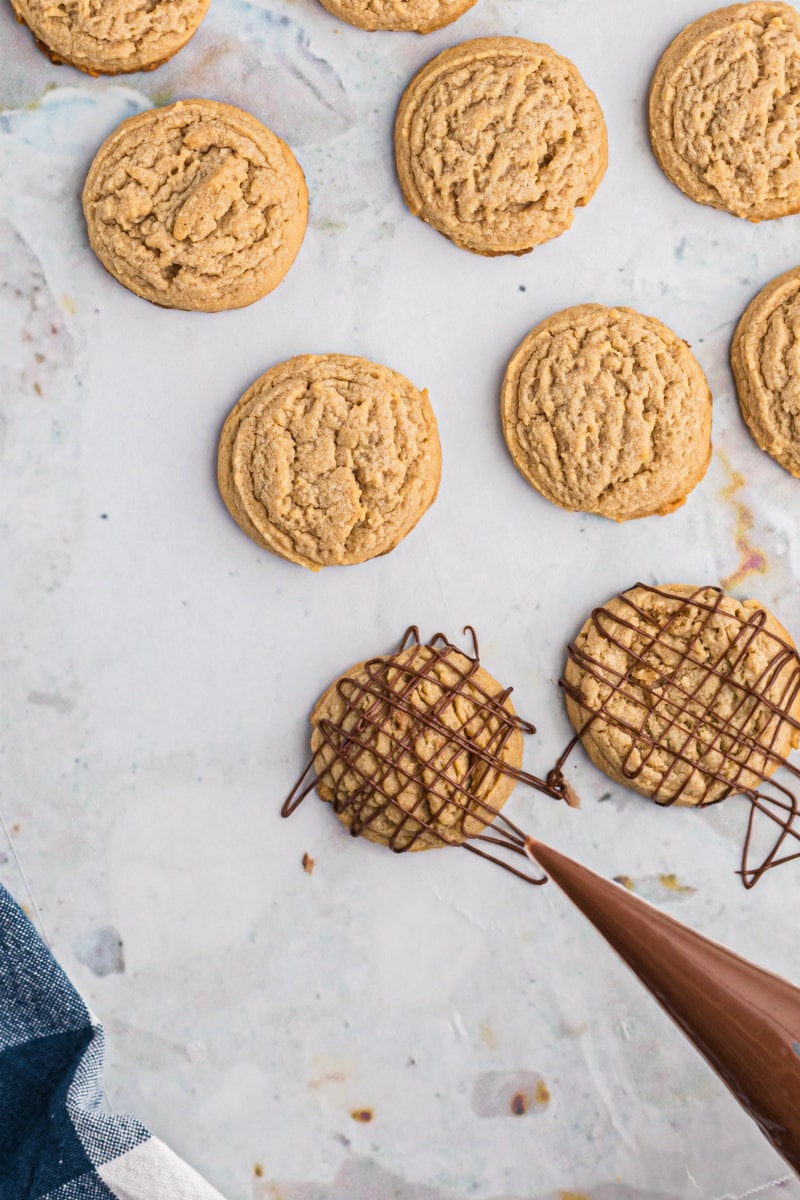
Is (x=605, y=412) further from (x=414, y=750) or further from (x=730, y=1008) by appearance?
(x=730, y=1008)

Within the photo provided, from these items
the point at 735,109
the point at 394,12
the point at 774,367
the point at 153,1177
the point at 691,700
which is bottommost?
Result: the point at 153,1177

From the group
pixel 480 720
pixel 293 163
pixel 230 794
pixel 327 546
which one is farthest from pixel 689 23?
pixel 230 794

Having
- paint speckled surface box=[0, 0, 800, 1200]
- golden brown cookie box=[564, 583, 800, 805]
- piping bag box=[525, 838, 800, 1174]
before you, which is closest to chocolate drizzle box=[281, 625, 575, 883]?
paint speckled surface box=[0, 0, 800, 1200]

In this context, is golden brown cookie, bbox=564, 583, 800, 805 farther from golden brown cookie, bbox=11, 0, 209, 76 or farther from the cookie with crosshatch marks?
golden brown cookie, bbox=11, 0, 209, 76

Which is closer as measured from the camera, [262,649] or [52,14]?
[52,14]

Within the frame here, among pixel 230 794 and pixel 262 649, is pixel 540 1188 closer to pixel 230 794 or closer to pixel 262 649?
pixel 230 794

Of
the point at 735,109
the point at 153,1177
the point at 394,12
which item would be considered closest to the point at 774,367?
the point at 735,109
